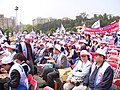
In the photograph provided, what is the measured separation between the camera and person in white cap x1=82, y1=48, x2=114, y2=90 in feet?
18.0

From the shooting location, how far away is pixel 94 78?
5746 mm

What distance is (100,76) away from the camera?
5605mm

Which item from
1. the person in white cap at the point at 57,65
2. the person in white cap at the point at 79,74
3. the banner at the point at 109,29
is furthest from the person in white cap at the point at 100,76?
the banner at the point at 109,29

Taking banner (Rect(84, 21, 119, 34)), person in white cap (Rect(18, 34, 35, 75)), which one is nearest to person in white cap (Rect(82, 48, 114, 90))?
person in white cap (Rect(18, 34, 35, 75))

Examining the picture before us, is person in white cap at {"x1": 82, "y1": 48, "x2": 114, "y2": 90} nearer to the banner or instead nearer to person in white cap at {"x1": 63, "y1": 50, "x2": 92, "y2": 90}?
person in white cap at {"x1": 63, "y1": 50, "x2": 92, "y2": 90}

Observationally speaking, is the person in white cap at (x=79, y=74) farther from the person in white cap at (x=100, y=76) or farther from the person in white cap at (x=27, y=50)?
the person in white cap at (x=27, y=50)

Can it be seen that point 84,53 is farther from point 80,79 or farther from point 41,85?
point 41,85

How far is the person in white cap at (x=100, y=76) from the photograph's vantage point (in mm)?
5496

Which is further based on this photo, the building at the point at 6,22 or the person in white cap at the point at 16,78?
the building at the point at 6,22

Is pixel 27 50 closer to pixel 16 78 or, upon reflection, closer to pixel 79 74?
pixel 79 74

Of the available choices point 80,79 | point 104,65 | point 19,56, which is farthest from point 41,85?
point 104,65

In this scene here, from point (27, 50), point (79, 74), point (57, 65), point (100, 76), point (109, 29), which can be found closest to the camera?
point (100, 76)

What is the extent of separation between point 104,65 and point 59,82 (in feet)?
8.56

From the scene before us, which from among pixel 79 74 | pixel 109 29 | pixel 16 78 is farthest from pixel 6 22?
pixel 16 78
